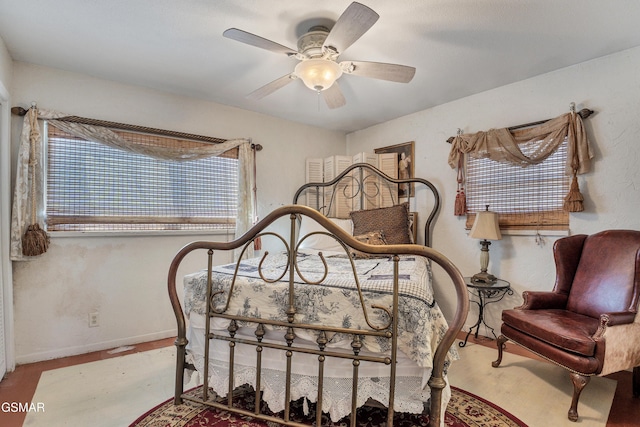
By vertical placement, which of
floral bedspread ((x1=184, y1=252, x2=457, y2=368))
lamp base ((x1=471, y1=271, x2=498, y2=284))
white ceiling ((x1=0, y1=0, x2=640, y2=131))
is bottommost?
lamp base ((x1=471, y1=271, x2=498, y2=284))

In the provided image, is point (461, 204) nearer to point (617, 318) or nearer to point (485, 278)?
point (485, 278)

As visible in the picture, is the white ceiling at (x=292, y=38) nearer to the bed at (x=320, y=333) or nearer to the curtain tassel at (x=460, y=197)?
the curtain tassel at (x=460, y=197)

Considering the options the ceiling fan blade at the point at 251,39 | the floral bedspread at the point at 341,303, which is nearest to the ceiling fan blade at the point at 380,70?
the ceiling fan blade at the point at 251,39

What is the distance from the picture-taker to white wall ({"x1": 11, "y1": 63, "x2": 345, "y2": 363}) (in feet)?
8.17

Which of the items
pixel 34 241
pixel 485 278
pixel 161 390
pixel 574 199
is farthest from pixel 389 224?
pixel 34 241

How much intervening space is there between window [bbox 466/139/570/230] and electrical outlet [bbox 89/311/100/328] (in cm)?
356

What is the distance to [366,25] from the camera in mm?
1593

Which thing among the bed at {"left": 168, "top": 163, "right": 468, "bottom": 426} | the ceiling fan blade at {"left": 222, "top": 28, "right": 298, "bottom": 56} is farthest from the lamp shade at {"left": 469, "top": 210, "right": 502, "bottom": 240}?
the ceiling fan blade at {"left": 222, "top": 28, "right": 298, "bottom": 56}

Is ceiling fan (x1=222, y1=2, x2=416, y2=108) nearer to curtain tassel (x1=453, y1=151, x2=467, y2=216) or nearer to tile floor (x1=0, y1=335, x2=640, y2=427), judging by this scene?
curtain tassel (x1=453, y1=151, x2=467, y2=216)

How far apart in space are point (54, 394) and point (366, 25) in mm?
2899

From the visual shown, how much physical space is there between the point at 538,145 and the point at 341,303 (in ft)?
7.73

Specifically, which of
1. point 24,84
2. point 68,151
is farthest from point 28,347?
point 24,84

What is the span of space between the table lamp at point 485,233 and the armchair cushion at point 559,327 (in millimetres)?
491

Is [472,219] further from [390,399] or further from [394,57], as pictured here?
[390,399]
